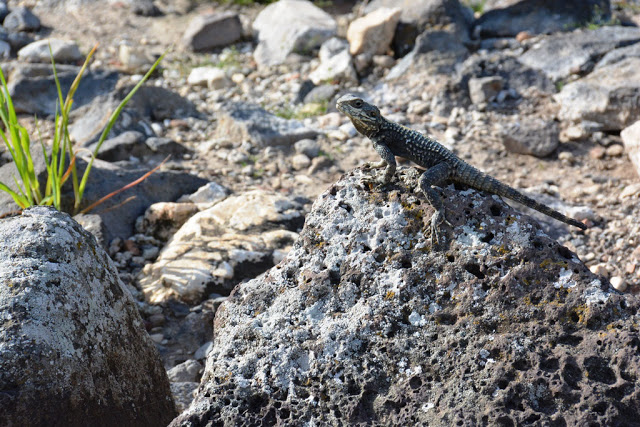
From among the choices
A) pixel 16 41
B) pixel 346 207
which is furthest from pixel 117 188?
pixel 16 41

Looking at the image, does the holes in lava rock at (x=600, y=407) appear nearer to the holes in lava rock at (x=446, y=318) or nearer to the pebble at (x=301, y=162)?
the holes in lava rock at (x=446, y=318)

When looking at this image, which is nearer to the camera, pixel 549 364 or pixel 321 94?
pixel 549 364

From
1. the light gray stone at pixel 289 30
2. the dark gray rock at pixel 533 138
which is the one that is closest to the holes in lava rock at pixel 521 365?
the dark gray rock at pixel 533 138

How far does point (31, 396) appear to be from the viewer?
2.64 meters

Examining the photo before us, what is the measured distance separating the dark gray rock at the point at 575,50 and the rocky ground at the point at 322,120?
23 mm

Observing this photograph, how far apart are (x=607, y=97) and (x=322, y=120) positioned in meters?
3.22

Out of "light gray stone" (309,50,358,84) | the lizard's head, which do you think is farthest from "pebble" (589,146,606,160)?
the lizard's head

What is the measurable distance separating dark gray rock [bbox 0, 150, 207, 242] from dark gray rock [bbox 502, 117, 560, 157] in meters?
3.27

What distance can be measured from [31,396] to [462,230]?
6.36 feet

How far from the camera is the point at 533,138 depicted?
6.81m

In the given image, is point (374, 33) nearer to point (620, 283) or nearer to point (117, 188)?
point (117, 188)

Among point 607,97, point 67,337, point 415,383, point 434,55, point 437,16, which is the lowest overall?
point 434,55

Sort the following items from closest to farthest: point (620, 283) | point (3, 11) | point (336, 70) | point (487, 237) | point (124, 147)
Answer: point (487, 237)
point (620, 283)
point (124, 147)
point (336, 70)
point (3, 11)

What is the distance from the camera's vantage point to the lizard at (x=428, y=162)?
117 inches
